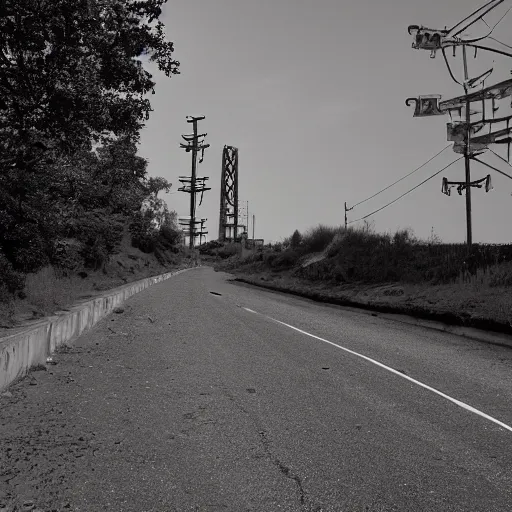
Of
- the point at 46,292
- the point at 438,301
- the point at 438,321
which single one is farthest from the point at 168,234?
the point at 438,321

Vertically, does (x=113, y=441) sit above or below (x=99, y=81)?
below

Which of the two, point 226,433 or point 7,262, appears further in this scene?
point 7,262

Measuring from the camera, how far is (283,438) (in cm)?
537

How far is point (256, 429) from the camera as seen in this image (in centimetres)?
562

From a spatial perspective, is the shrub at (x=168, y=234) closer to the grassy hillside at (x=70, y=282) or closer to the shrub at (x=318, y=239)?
the grassy hillside at (x=70, y=282)

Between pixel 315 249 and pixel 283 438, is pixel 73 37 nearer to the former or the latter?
pixel 283 438

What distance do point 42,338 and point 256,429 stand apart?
14.1 feet

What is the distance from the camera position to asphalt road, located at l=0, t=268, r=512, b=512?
409 cm

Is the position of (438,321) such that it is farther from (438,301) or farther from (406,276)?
(406,276)

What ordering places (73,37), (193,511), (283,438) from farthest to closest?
(73,37) → (283,438) → (193,511)

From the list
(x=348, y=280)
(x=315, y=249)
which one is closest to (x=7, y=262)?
(x=348, y=280)

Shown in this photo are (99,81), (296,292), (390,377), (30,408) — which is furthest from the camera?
(296,292)

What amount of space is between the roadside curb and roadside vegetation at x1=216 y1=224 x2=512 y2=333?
40 mm

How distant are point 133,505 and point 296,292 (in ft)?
70.8
